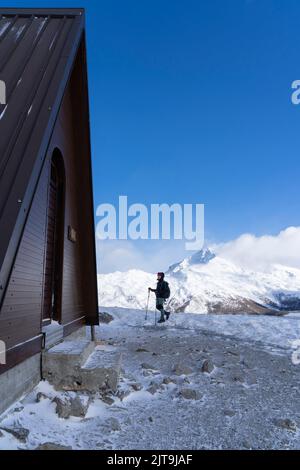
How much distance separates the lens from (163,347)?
9883mm

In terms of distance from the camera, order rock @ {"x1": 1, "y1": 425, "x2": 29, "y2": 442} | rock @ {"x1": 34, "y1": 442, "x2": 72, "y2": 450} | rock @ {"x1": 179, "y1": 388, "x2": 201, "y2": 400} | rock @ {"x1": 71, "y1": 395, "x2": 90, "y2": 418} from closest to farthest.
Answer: rock @ {"x1": 34, "y1": 442, "x2": 72, "y2": 450}, rock @ {"x1": 1, "y1": 425, "x2": 29, "y2": 442}, rock @ {"x1": 71, "y1": 395, "x2": 90, "y2": 418}, rock @ {"x1": 179, "y1": 388, "x2": 201, "y2": 400}

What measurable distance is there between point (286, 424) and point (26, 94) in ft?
19.3

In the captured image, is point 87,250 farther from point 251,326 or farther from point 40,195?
point 251,326

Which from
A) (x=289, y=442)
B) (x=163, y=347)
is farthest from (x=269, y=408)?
(x=163, y=347)

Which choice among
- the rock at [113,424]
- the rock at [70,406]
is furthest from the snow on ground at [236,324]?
the rock at [70,406]

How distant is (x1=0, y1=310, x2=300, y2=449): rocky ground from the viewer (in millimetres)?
4078

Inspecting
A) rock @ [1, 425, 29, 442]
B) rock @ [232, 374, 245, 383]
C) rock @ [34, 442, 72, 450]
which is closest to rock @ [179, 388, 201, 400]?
rock @ [232, 374, 245, 383]

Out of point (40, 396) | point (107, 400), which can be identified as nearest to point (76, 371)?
point (107, 400)

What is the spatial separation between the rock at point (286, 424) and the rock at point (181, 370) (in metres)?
2.45

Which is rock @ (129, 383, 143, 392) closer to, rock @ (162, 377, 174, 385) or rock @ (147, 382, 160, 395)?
rock @ (147, 382, 160, 395)

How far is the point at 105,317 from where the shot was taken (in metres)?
15.8

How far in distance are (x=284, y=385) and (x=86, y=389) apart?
392cm

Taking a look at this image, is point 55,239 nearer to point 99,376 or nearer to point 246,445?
point 99,376

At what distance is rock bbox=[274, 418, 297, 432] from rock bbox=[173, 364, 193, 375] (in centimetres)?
245
